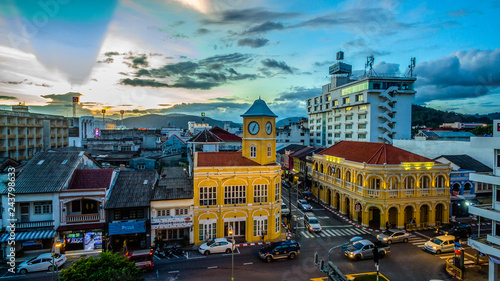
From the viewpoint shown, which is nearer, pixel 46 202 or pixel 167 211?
pixel 46 202

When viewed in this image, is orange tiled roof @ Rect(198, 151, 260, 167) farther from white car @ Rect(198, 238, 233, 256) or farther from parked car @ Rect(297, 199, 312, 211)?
parked car @ Rect(297, 199, 312, 211)

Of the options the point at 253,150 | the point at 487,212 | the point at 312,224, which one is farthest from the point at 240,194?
the point at 487,212

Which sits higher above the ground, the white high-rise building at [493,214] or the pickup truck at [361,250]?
Answer: the white high-rise building at [493,214]

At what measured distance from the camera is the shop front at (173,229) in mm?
31641

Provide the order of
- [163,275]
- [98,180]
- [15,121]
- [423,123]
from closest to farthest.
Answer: [163,275] → [98,180] → [15,121] → [423,123]

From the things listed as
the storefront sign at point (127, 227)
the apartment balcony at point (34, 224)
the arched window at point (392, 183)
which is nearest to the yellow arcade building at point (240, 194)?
the storefront sign at point (127, 227)

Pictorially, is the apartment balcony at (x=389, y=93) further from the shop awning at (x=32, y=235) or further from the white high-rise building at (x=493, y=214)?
the shop awning at (x=32, y=235)

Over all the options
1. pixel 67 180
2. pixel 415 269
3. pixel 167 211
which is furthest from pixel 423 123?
pixel 67 180

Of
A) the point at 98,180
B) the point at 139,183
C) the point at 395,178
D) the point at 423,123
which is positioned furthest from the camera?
the point at 423,123

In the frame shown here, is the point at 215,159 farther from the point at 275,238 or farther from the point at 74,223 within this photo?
the point at 74,223

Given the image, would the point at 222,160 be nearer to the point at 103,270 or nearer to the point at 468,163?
the point at 103,270

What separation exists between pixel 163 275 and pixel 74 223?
12.2 meters

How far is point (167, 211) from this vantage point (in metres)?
32.5

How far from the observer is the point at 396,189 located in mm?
38281
